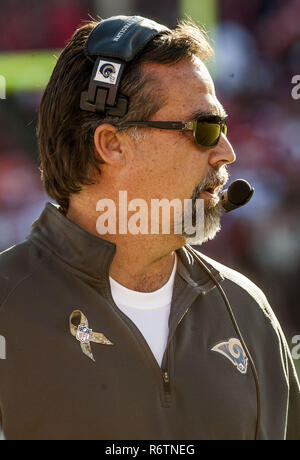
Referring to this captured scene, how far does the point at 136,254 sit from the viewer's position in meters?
1.92

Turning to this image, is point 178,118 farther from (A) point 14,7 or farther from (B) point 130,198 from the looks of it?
(A) point 14,7

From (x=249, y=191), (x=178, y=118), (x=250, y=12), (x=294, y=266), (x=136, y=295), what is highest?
(x=250, y=12)

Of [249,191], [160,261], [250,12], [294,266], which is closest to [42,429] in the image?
[160,261]

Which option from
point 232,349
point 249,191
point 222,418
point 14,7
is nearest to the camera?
point 222,418

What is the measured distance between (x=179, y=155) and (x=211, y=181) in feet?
0.37

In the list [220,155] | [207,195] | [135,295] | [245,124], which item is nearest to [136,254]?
[135,295]

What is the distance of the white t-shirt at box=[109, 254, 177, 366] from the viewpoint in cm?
180

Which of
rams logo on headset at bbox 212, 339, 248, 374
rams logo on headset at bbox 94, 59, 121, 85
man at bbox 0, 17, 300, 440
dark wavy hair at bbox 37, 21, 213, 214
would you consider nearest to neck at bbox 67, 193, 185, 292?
man at bbox 0, 17, 300, 440

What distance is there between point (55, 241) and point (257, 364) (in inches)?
24.1

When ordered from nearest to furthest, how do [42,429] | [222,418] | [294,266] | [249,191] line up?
[42,429], [222,418], [249,191], [294,266]

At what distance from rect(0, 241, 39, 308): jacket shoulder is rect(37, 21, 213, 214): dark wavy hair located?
24cm

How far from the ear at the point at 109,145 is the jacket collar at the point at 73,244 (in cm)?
20

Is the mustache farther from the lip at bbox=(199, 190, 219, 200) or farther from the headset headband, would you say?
the headset headband

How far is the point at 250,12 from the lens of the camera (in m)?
5.22
